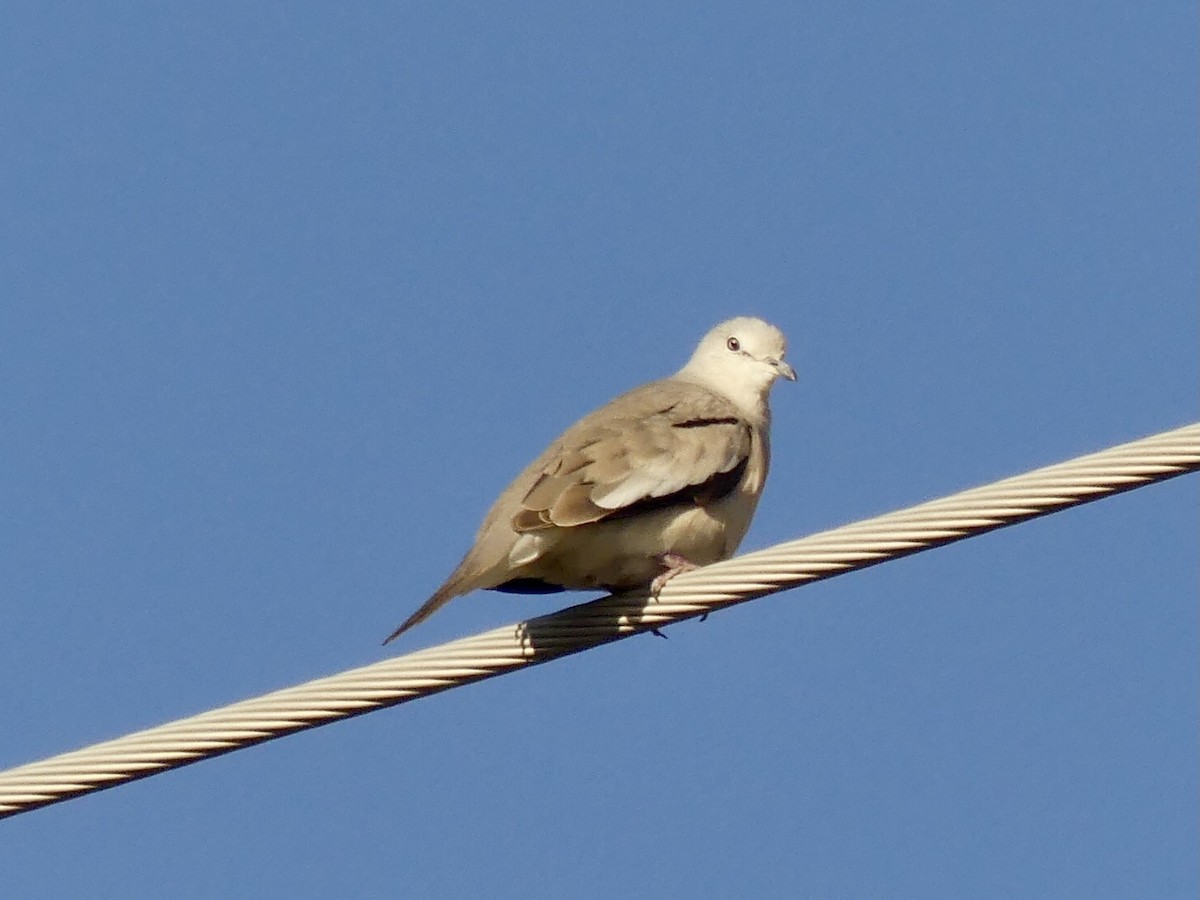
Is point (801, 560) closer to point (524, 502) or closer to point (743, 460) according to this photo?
point (524, 502)

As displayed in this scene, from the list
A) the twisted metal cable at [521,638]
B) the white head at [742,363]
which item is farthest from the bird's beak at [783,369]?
the twisted metal cable at [521,638]

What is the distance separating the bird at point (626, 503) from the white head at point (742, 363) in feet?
3.10

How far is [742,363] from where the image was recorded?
10391 millimetres

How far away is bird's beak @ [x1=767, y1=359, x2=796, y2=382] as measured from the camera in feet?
33.4

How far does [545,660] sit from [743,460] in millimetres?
2275

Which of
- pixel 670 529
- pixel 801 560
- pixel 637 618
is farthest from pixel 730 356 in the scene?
pixel 801 560

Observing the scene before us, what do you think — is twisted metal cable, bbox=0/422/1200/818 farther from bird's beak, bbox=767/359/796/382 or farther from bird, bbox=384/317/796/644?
bird's beak, bbox=767/359/796/382

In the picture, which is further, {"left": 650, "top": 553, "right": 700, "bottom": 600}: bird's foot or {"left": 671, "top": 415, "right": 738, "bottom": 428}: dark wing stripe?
{"left": 671, "top": 415, "right": 738, "bottom": 428}: dark wing stripe

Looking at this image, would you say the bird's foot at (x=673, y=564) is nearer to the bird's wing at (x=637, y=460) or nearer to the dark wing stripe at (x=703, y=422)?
the bird's wing at (x=637, y=460)

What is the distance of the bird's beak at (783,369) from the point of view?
33.4ft

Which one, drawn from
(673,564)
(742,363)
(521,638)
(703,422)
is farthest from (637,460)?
(742,363)

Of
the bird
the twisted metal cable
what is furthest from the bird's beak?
the twisted metal cable

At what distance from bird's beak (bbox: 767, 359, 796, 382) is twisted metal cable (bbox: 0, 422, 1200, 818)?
12.0ft

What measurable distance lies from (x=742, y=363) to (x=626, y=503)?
2.66m
